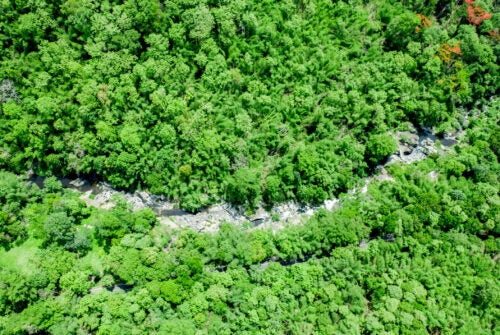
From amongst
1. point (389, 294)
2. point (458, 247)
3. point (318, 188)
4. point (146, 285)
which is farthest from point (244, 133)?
point (458, 247)

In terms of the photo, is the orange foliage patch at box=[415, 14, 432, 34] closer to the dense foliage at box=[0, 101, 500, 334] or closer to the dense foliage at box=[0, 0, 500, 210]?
the dense foliage at box=[0, 0, 500, 210]

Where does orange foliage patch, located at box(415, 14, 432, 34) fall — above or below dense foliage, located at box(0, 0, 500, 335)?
above

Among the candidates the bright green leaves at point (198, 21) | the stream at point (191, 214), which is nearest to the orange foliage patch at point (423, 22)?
the stream at point (191, 214)

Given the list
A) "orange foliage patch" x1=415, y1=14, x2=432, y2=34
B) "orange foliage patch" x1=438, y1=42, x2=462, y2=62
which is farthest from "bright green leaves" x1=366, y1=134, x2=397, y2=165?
"orange foliage patch" x1=415, y1=14, x2=432, y2=34

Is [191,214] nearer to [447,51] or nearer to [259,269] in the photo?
[259,269]

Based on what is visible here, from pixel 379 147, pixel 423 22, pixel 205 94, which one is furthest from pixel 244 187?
pixel 423 22
